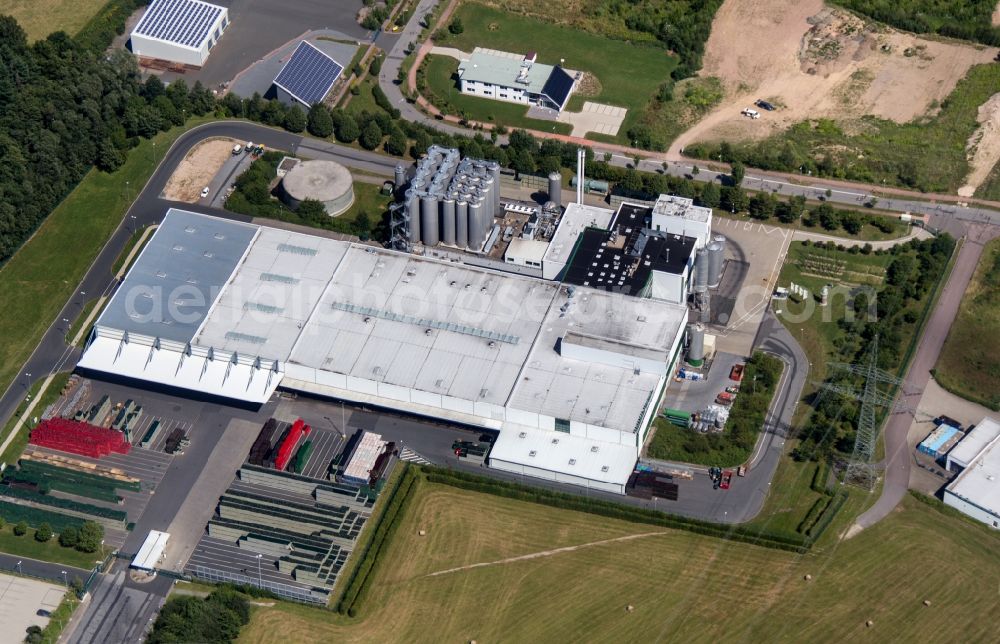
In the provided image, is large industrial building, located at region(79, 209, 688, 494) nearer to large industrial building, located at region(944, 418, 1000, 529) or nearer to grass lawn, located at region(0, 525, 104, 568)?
grass lawn, located at region(0, 525, 104, 568)

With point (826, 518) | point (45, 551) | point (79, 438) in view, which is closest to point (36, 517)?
point (45, 551)

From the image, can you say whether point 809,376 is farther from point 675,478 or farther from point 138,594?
point 138,594

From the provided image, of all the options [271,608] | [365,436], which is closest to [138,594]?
[271,608]

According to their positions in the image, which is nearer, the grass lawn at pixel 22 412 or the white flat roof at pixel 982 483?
the white flat roof at pixel 982 483

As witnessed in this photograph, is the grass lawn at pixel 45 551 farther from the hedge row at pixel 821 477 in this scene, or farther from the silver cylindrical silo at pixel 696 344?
the hedge row at pixel 821 477

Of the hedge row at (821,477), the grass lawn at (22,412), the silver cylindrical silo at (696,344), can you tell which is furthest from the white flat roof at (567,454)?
the grass lawn at (22,412)
